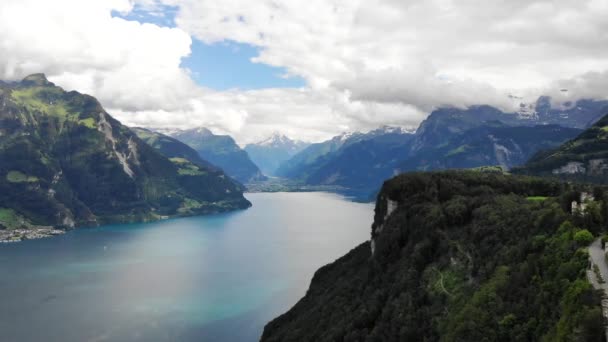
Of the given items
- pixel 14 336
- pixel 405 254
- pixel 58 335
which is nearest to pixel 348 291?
pixel 405 254

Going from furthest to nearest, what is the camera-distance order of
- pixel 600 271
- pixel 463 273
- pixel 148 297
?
pixel 148 297, pixel 463 273, pixel 600 271

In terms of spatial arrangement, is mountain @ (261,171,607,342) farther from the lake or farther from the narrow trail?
the lake

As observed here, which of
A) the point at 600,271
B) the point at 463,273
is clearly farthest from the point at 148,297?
the point at 600,271

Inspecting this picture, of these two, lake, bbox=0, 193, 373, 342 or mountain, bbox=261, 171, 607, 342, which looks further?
lake, bbox=0, 193, 373, 342

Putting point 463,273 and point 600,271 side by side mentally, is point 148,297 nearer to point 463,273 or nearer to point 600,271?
point 463,273

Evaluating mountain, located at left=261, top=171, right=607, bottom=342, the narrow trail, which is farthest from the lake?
the narrow trail

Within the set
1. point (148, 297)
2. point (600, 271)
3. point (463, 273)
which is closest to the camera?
point (600, 271)

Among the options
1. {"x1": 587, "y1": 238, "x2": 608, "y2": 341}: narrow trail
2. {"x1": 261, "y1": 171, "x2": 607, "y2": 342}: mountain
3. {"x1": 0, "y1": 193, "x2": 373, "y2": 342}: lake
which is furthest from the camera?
{"x1": 0, "y1": 193, "x2": 373, "y2": 342}: lake

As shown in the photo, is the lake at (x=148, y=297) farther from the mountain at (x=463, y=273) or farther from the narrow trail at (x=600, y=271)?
the narrow trail at (x=600, y=271)
